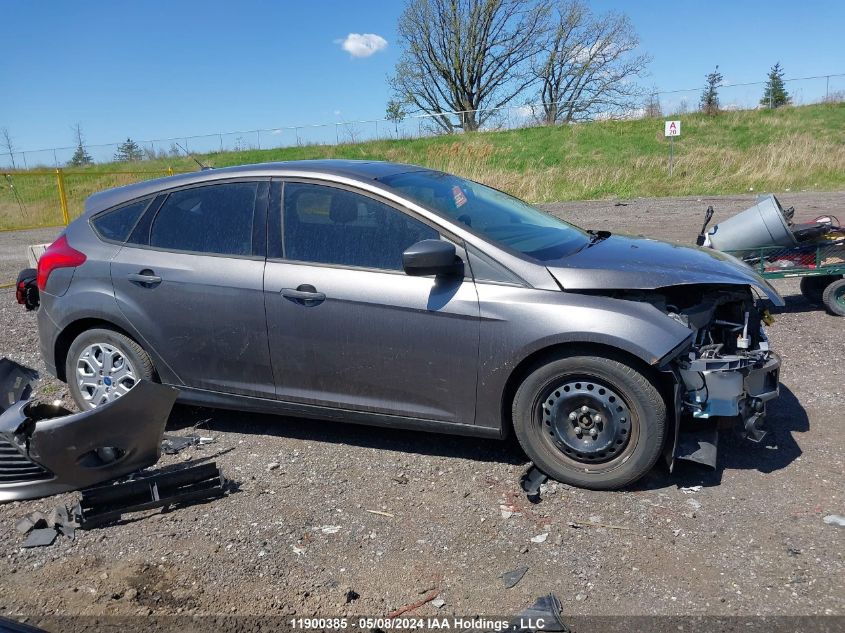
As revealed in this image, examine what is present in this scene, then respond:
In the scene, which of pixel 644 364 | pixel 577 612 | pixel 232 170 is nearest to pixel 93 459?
pixel 232 170

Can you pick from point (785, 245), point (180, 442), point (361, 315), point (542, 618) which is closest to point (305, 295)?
point (361, 315)

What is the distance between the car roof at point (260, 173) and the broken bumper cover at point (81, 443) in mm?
1477

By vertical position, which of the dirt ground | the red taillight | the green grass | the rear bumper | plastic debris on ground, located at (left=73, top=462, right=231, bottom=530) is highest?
the green grass

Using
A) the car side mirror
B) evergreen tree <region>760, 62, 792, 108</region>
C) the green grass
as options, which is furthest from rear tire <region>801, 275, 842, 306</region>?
evergreen tree <region>760, 62, 792, 108</region>

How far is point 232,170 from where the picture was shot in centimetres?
466

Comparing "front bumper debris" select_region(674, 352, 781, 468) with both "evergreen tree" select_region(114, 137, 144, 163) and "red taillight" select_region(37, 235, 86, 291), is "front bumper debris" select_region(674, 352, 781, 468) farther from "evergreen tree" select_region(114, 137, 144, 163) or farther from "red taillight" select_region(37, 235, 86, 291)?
"evergreen tree" select_region(114, 137, 144, 163)

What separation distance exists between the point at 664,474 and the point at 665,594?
44.6 inches

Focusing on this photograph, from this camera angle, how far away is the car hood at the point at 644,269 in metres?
3.78

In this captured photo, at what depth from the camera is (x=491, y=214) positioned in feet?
14.9

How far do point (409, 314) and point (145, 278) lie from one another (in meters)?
1.82

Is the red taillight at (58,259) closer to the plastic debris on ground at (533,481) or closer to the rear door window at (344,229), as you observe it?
the rear door window at (344,229)

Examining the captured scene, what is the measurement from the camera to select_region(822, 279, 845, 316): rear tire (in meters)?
6.99

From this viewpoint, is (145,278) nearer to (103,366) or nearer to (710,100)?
(103,366)

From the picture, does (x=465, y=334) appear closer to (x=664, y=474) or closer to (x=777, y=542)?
(x=664, y=474)
